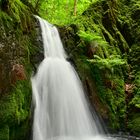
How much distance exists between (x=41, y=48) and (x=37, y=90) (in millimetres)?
1872

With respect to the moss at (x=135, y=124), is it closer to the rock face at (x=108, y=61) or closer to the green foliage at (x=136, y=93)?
the rock face at (x=108, y=61)

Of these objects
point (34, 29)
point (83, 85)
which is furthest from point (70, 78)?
point (34, 29)

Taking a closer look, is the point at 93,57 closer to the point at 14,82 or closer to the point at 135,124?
the point at 135,124

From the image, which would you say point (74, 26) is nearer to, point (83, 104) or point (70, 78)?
point (70, 78)

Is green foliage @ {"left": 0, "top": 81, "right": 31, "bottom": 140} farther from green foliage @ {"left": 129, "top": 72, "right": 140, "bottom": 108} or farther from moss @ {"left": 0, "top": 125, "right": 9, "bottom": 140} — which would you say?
green foliage @ {"left": 129, "top": 72, "right": 140, "bottom": 108}

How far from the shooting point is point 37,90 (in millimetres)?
8688

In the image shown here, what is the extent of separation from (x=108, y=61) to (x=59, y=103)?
235cm

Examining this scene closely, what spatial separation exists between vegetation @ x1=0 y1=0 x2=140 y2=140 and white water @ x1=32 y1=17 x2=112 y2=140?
0.37m

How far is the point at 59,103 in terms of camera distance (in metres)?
9.09

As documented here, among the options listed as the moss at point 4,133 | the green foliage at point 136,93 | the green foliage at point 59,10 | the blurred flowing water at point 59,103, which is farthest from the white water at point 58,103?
the green foliage at point 59,10

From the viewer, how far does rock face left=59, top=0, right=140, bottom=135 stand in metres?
10.2

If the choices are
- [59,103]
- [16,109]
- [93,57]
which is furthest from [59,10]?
[16,109]

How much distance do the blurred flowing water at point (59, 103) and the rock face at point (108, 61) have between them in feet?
1.59

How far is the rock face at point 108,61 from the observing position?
402 inches
